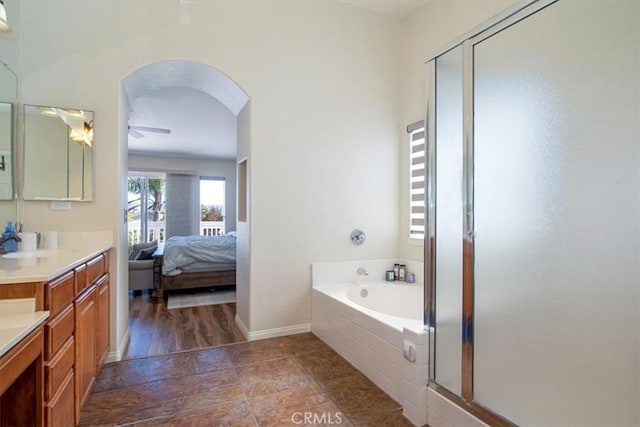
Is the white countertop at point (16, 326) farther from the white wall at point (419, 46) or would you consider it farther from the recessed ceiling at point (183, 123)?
the white wall at point (419, 46)

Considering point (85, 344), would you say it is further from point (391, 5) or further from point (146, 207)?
point (146, 207)

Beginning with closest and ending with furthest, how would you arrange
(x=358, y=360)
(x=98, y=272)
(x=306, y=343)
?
(x=98, y=272), (x=358, y=360), (x=306, y=343)

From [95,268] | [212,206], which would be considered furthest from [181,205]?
[95,268]

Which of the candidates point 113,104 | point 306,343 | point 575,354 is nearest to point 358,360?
point 306,343

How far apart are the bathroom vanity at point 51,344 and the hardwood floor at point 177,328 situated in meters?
0.79

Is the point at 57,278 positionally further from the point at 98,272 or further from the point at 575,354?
the point at 575,354

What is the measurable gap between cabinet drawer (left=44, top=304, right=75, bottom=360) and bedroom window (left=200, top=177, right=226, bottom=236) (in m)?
6.97

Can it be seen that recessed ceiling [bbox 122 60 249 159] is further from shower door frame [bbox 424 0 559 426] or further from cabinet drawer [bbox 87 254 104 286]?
shower door frame [bbox 424 0 559 426]

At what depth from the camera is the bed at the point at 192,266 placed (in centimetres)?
457

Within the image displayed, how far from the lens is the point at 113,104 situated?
8.21ft

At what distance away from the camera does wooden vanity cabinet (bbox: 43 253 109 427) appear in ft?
4.41

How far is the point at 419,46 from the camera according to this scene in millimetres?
3301

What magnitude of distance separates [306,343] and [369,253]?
109cm

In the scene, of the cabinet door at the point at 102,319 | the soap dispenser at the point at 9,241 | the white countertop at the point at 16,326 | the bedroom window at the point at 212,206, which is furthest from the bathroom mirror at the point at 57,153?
the bedroom window at the point at 212,206
